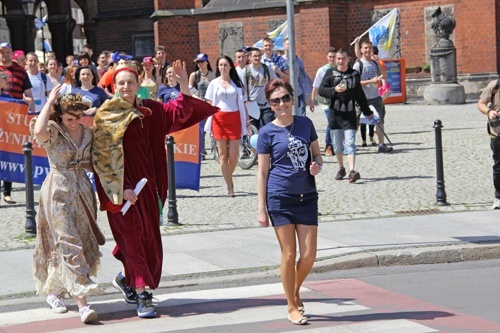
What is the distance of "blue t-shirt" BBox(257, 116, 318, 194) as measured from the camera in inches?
322

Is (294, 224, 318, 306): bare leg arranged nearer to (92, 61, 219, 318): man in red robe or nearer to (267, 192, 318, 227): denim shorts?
(267, 192, 318, 227): denim shorts

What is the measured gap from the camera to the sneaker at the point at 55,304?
28.9 feet

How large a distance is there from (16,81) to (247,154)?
4372 mm

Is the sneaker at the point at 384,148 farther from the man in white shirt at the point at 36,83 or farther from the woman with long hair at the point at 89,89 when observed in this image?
the woman with long hair at the point at 89,89

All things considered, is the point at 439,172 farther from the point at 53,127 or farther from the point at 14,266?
the point at 53,127

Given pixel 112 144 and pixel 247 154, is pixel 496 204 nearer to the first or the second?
pixel 112 144

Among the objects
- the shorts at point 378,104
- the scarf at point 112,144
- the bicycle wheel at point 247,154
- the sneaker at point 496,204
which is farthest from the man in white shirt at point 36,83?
the scarf at point 112,144

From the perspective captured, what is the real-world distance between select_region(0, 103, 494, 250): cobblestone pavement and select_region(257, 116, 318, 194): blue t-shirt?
4.46 m

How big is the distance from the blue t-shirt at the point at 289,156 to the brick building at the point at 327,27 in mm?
24355

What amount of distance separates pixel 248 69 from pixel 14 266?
24.8ft

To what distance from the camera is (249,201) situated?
48.9ft

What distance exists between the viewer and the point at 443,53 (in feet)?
101

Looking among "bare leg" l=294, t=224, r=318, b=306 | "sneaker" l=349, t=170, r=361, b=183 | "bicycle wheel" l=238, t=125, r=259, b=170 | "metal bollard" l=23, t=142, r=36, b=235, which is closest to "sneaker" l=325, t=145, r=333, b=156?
"bicycle wheel" l=238, t=125, r=259, b=170

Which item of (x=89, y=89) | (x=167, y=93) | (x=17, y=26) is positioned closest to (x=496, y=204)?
(x=89, y=89)
